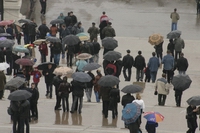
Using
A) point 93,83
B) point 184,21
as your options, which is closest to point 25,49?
point 93,83

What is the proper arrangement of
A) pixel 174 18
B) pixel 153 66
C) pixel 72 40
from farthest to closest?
pixel 174 18 < pixel 72 40 < pixel 153 66

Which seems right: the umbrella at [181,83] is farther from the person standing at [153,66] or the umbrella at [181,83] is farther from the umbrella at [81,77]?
the person standing at [153,66]

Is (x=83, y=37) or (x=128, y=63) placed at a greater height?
(x=83, y=37)

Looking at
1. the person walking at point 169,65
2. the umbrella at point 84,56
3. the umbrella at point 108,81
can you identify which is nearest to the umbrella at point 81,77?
the umbrella at point 108,81

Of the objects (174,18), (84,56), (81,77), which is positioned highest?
(174,18)

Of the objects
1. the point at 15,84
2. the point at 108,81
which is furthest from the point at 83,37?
the point at 15,84

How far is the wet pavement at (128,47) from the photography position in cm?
2261

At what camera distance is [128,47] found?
3572 centimetres

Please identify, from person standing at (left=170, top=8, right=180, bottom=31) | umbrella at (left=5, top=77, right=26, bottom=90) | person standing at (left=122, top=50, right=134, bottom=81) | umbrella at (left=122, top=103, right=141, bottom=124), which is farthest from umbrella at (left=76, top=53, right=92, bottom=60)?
person standing at (left=170, top=8, right=180, bottom=31)

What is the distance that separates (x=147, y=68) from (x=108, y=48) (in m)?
2.07

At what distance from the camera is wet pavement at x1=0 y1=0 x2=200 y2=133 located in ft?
74.2

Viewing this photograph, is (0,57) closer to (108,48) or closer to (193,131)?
(108,48)

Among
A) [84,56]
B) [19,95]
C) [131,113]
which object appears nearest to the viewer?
[131,113]

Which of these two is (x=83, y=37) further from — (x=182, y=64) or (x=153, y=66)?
(x=182, y=64)
